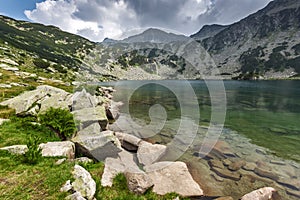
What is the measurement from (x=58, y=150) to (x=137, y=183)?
4.50m

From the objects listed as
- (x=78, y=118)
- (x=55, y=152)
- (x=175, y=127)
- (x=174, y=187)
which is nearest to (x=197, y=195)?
(x=174, y=187)

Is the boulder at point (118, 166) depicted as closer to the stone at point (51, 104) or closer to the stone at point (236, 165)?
the stone at point (236, 165)

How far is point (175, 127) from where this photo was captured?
2100 centimetres

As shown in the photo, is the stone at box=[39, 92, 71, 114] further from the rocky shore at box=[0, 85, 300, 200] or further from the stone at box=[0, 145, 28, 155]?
the stone at box=[0, 145, 28, 155]

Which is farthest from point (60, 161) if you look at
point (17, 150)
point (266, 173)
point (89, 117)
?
point (266, 173)

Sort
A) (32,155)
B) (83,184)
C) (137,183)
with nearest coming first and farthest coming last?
1. (83,184)
2. (137,183)
3. (32,155)

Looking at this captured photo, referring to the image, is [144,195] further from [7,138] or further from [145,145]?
[7,138]

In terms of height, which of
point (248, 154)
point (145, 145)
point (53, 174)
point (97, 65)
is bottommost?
point (248, 154)

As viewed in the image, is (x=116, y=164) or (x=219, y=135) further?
(x=219, y=135)

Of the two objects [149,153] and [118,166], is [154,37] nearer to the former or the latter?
[149,153]

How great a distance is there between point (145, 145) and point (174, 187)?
15.5 ft

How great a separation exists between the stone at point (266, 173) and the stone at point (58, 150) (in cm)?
1102

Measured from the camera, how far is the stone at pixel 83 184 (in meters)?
6.39

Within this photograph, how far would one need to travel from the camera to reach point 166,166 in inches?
406
